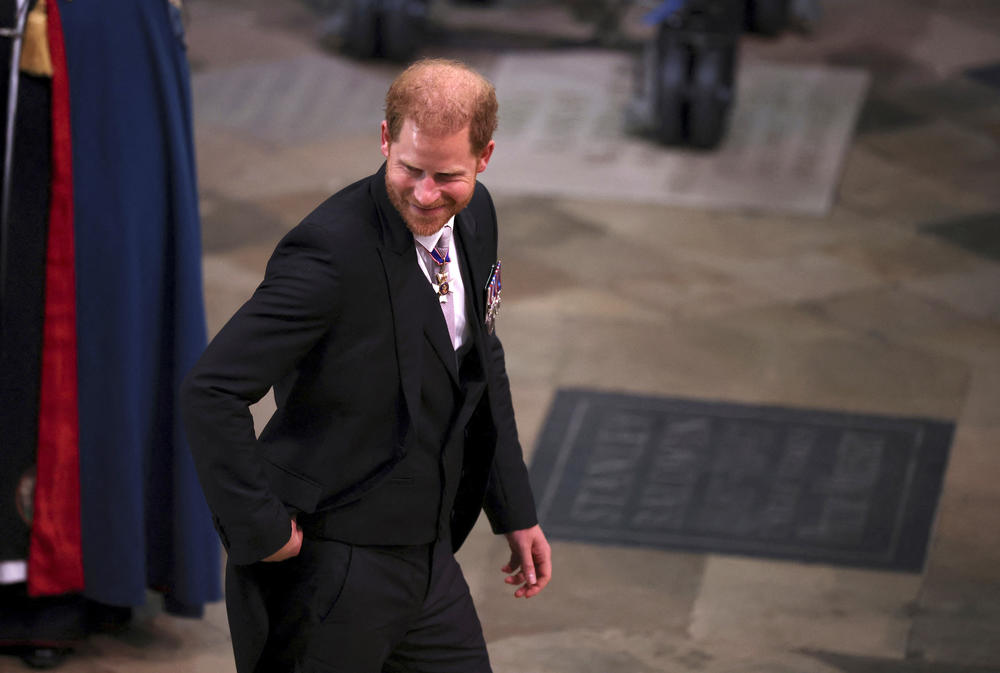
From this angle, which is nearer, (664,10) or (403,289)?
(403,289)

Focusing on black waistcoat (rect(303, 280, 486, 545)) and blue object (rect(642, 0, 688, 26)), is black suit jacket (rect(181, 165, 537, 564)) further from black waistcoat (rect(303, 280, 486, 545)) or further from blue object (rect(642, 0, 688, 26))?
blue object (rect(642, 0, 688, 26))

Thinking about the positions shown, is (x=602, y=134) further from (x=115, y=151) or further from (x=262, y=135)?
(x=115, y=151)

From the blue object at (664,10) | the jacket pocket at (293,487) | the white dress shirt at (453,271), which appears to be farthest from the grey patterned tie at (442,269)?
the blue object at (664,10)

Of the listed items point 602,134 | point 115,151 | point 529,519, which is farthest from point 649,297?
point 529,519

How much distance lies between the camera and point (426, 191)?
2.41 metres

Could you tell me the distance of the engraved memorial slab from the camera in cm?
476

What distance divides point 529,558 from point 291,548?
0.56m

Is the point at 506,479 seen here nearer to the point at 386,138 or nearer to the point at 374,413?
the point at 374,413

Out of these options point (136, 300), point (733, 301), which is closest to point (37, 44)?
point (136, 300)

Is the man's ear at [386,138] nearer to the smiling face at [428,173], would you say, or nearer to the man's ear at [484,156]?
the smiling face at [428,173]

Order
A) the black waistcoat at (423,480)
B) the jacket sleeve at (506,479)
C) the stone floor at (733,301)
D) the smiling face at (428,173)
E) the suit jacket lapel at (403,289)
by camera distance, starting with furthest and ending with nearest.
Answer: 1. the stone floor at (733,301)
2. the jacket sleeve at (506,479)
3. the black waistcoat at (423,480)
4. the suit jacket lapel at (403,289)
5. the smiling face at (428,173)

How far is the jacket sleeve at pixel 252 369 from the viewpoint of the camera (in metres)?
2.39

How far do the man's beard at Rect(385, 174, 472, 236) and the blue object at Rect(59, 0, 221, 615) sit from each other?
55.8 inches

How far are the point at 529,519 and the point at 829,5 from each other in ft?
25.8
